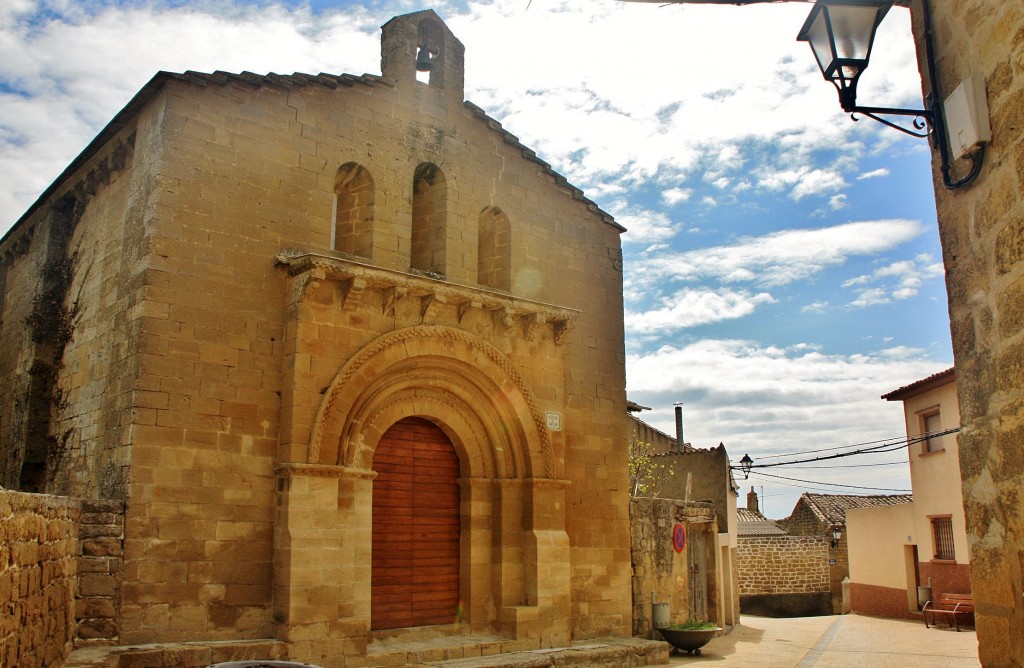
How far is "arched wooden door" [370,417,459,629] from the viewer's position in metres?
11.0

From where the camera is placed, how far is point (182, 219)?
32.2 ft

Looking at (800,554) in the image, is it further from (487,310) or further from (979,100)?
(979,100)

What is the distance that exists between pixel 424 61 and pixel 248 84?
10.4 feet

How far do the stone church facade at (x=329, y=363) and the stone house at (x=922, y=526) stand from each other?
10.3 meters

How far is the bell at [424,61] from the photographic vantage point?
12.9 meters

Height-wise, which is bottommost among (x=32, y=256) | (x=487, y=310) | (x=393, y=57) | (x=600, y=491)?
(x=600, y=491)

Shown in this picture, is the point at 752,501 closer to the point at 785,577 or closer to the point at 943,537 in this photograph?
the point at 785,577

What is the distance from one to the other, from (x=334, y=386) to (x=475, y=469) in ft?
8.93

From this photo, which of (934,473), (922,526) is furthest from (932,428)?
(922,526)


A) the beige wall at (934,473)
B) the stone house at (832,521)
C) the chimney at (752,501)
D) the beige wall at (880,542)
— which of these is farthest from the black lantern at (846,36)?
the chimney at (752,501)

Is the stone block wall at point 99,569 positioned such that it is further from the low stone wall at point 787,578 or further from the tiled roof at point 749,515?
the tiled roof at point 749,515

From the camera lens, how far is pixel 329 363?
10.4 m

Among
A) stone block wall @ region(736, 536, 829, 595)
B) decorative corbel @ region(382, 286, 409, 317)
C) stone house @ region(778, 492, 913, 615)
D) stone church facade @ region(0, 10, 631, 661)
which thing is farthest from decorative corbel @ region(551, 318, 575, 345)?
stone block wall @ region(736, 536, 829, 595)

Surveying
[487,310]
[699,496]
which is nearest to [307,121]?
[487,310]
